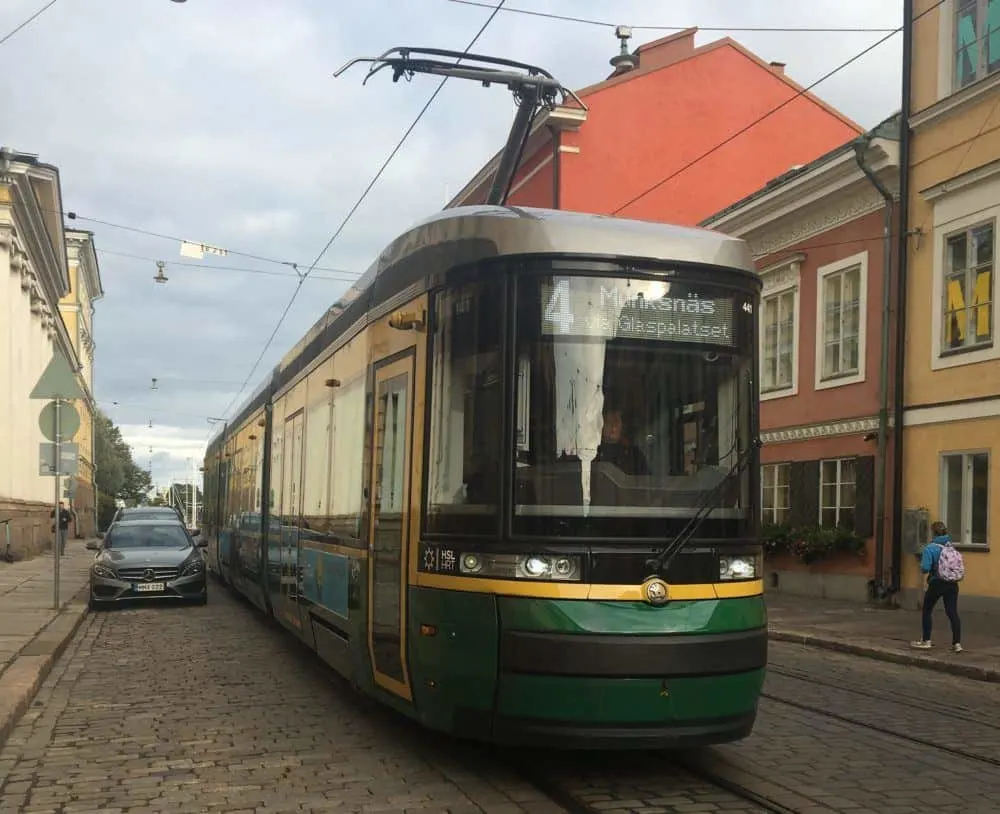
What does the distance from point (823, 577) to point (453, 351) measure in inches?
636

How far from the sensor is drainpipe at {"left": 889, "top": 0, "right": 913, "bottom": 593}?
1891 centimetres

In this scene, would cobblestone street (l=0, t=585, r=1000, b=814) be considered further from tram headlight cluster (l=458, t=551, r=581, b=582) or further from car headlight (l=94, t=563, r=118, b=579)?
car headlight (l=94, t=563, r=118, b=579)

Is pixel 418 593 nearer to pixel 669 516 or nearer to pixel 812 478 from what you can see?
pixel 669 516

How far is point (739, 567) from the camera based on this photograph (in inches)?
243

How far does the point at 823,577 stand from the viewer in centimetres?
2094

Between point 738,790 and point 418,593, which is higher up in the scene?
point 418,593

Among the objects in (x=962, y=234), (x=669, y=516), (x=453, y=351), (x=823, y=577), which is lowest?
(x=823, y=577)

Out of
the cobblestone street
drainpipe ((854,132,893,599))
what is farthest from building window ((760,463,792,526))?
the cobblestone street

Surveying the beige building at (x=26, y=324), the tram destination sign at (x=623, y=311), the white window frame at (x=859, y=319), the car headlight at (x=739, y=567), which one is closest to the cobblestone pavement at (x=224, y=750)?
the car headlight at (x=739, y=567)

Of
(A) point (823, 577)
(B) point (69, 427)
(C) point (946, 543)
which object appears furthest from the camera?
(A) point (823, 577)

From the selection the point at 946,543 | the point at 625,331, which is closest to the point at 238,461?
the point at 946,543

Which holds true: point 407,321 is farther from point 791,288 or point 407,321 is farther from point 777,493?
point 777,493

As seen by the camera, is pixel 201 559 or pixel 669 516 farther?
pixel 201 559

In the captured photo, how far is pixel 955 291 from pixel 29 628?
45.7 feet
